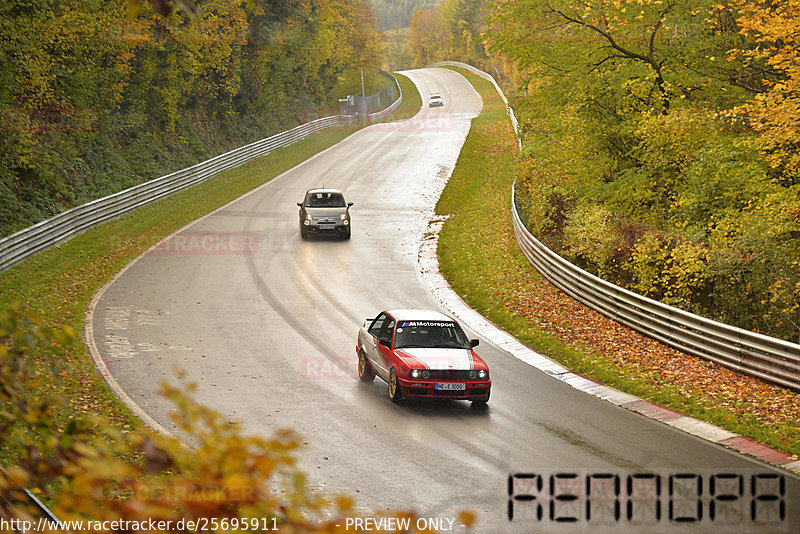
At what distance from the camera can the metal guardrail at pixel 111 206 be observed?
23734 millimetres

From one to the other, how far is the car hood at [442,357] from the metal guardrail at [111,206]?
15.0 m

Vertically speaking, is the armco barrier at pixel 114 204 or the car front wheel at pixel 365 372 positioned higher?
the armco barrier at pixel 114 204

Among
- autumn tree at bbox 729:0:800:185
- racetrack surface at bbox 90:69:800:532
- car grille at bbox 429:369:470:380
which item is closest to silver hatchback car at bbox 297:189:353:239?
racetrack surface at bbox 90:69:800:532

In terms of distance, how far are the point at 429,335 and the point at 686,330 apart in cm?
590

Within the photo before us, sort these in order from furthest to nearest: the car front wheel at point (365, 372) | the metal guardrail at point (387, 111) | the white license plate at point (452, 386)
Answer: the metal guardrail at point (387, 111), the car front wheel at point (365, 372), the white license plate at point (452, 386)

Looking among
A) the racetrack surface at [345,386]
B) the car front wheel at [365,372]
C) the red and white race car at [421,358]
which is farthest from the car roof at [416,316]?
the racetrack surface at [345,386]

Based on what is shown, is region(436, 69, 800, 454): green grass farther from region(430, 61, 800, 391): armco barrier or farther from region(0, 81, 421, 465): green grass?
region(0, 81, 421, 465): green grass

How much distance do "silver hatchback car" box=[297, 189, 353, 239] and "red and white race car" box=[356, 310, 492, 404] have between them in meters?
13.2

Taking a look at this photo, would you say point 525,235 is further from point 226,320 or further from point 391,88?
Answer: point 391,88

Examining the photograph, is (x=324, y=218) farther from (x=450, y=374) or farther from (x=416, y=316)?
(x=450, y=374)

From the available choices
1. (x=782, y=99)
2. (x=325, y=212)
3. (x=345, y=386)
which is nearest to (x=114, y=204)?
(x=325, y=212)

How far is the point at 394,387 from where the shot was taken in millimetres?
13539

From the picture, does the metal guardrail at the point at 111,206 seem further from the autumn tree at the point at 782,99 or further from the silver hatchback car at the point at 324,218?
the autumn tree at the point at 782,99

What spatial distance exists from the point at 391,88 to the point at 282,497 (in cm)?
7767
